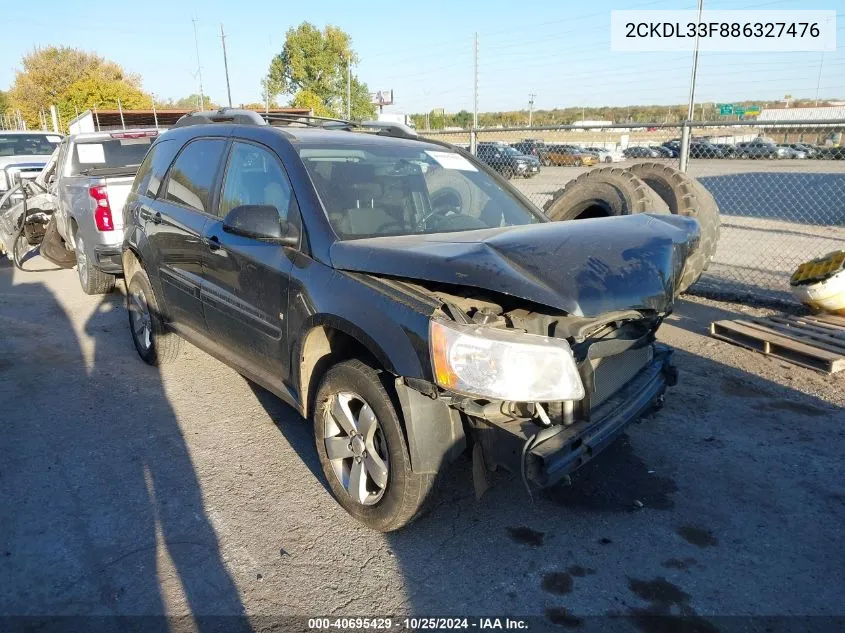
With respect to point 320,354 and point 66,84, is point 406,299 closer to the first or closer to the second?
point 320,354

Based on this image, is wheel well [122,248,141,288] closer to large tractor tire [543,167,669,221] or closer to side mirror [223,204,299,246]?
side mirror [223,204,299,246]

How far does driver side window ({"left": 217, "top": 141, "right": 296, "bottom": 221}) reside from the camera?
3389mm

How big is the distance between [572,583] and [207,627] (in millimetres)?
1499

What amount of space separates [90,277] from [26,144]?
9347mm

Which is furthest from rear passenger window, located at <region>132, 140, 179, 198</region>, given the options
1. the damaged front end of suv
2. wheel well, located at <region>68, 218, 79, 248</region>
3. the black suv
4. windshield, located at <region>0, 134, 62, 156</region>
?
windshield, located at <region>0, 134, 62, 156</region>

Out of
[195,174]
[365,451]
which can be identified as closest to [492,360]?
[365,451]

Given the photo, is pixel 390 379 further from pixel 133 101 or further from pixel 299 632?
pixel 133 101

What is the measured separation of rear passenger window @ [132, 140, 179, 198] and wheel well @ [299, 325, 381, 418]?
2374 millimetres

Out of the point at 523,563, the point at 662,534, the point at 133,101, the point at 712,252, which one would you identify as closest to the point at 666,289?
the point at 662,534

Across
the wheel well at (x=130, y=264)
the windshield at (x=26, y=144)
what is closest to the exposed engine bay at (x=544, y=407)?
the wheel well at (x=130, y=264)

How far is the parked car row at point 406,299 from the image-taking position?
7.98 ft

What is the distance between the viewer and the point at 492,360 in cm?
238

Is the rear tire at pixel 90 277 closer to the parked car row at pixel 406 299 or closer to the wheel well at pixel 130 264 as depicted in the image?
the wheel well at pixel 130 264

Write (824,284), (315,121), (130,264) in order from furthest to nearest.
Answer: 1. (824,284)
2. (130,264)
3. (315,121)
